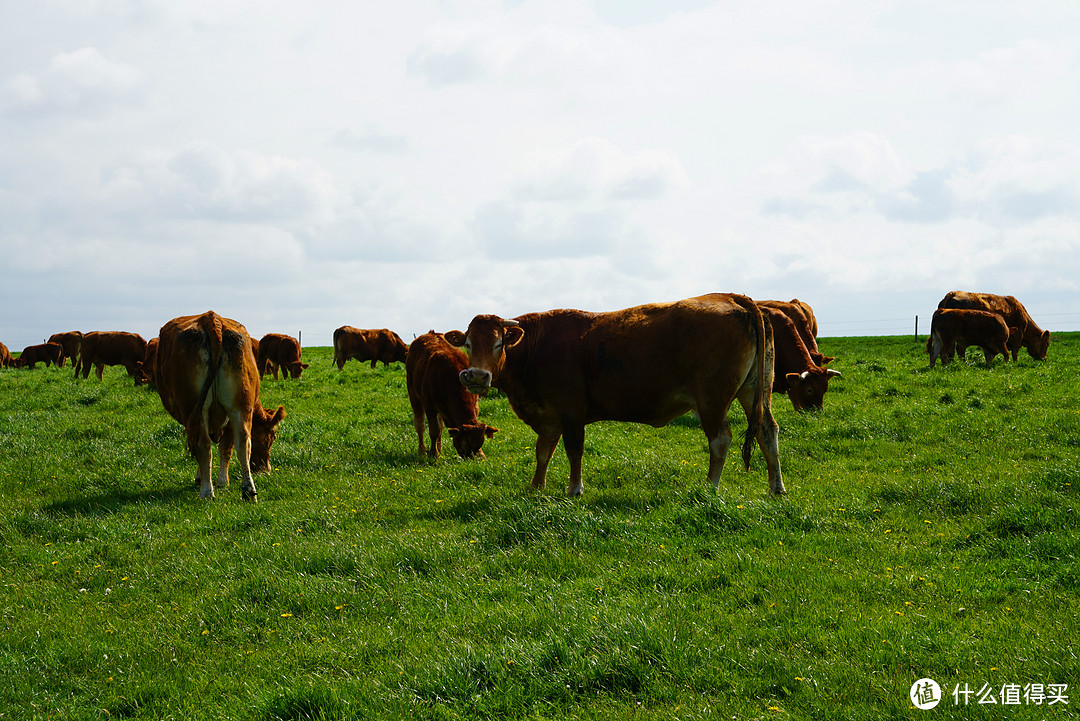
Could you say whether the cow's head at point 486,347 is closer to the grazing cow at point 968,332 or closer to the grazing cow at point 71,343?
the grazing cow at point 968,332

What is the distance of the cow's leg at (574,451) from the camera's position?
31.5 ft

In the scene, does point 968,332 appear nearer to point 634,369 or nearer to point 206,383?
point 634,369

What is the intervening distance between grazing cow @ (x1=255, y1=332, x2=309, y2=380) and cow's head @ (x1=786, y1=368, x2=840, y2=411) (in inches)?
737

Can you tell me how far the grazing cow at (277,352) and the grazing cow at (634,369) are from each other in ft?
65.1

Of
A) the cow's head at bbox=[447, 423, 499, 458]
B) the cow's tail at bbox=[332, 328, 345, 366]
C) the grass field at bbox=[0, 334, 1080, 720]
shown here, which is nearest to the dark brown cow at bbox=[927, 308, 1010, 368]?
the grass field at bbox=[0, 334, 1080, 720]

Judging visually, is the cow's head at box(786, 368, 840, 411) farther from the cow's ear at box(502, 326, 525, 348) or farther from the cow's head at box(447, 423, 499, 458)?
the cow's ear at box(502, 326, 525, 348)

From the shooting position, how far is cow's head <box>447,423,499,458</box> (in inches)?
486

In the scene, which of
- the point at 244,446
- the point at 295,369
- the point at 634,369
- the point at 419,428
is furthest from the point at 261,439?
the point at 295,369

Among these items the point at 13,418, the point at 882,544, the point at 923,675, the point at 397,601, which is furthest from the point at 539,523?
the point at 13,418

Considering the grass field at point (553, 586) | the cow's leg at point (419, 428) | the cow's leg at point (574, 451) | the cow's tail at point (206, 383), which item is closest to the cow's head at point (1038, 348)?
the grass field at point (553, 586)

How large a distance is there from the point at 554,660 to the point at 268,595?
9.37ft

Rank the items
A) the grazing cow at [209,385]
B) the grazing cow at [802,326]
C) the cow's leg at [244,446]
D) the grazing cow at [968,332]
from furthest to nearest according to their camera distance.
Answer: the grazing cow at [968,332]
the grazing cow at [802,326]
the grazing cow at [209,385]
the cow's leg at [244,446]

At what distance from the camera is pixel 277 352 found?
28.9 m

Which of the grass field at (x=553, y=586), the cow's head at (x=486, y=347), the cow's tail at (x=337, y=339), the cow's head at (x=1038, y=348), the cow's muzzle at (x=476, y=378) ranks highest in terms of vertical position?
the cow's tail at (x=337, y=339)
